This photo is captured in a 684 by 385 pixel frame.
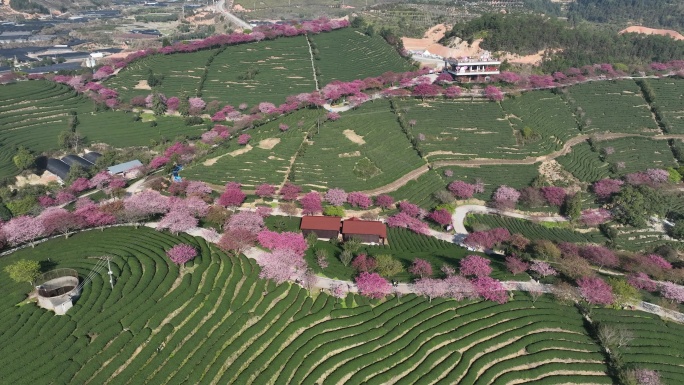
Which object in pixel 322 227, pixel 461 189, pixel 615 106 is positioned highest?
pixel 322 227

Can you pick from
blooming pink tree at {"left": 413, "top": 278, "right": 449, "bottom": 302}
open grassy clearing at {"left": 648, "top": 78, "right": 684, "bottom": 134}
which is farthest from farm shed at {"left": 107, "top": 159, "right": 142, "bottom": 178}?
open grassy clearing at {"left": 648, "top": 78, "right": 684, "bottom": 134}

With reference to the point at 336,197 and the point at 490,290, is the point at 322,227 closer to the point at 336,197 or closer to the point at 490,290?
the point at 336,197

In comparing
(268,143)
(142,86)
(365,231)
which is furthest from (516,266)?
(142,86)

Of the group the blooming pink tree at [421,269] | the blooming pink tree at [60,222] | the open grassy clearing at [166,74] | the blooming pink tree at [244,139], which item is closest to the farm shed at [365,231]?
the blooming pink tree at [421,269]

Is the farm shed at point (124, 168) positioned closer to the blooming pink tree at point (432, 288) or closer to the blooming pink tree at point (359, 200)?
the blooming pink tree at point (359, 200)

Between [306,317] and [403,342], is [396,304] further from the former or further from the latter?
[306,317]

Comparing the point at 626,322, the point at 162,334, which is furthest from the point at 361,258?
the point at 626,322
